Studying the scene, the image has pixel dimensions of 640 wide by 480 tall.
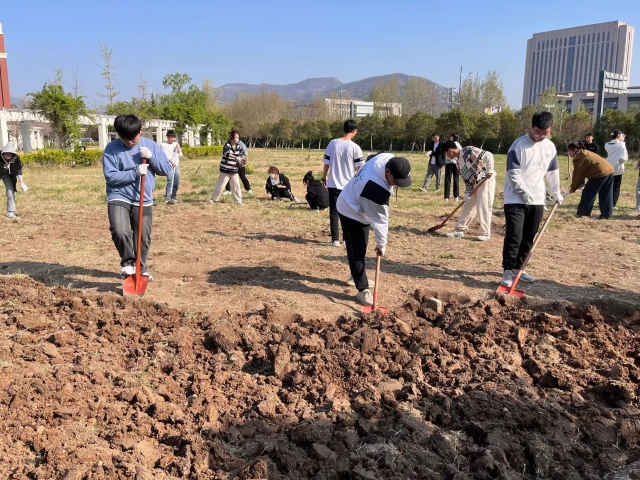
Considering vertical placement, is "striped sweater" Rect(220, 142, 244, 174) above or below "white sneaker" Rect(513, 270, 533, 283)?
above

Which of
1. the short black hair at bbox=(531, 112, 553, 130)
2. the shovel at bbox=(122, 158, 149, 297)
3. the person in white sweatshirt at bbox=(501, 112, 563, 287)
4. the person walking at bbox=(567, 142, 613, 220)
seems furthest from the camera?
the person walking at bbox=(567, 142, 613, 220)

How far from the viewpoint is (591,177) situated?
952 centimetres

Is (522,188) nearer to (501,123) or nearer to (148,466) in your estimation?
(148,466)

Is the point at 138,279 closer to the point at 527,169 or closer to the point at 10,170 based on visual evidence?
the point at 527,169

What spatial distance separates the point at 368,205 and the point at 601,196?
7.52 metres

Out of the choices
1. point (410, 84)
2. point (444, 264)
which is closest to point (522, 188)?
point (444, 264)

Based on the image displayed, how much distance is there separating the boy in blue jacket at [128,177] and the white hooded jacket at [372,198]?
194cm

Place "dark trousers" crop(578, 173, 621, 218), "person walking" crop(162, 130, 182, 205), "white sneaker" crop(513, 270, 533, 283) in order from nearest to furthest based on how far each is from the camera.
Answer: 1. "white sneaker" crop(513, 270, 533, 283)
2. "dark trousers" crop(578, 173, 621, 218)
3. "person walking" crop(162, 130, 182, 205)

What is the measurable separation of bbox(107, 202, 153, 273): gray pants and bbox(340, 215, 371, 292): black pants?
2041mm

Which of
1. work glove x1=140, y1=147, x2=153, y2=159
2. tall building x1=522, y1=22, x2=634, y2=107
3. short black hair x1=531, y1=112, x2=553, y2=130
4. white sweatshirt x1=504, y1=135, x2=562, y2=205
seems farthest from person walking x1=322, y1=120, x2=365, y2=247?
tall building x1=522, y1=22, x2=634, y2=107

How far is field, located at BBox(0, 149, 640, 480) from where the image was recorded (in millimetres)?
2676

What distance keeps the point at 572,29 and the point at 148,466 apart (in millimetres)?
150435

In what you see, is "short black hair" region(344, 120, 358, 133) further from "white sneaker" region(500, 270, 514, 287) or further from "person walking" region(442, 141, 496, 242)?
"white sneaker" region(500, 270, 514, 287)

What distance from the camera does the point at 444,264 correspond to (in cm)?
667
